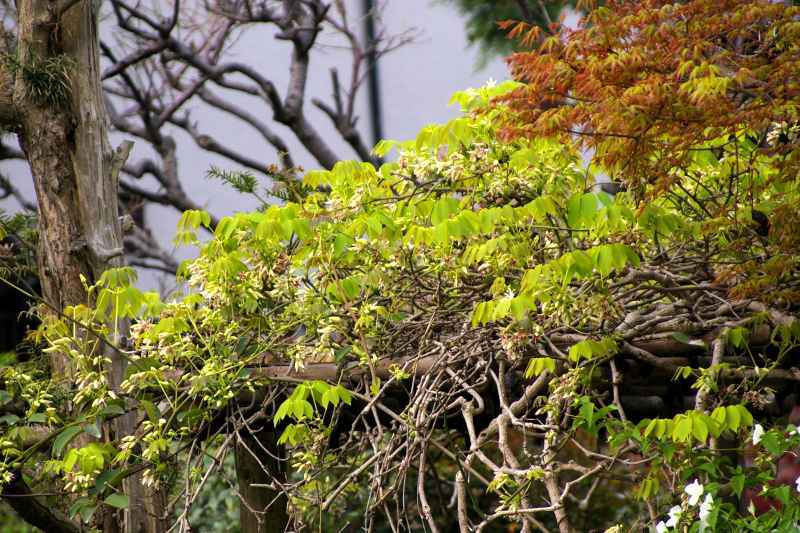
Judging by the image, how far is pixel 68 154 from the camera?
3271 millimetres

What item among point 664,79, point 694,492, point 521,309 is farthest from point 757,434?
point 664,79

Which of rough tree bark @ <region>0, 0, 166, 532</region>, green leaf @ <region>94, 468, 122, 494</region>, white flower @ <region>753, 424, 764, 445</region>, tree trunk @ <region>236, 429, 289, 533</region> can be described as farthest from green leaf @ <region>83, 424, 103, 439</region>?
white flower @ <region>753, 424, 764, 445</region>

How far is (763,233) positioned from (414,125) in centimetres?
628

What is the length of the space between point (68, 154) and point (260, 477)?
1396 mm

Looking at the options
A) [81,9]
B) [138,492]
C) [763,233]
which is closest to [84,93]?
[81,9]

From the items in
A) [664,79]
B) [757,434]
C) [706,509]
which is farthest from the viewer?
[757,434]

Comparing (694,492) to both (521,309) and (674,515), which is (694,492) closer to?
(674,515)

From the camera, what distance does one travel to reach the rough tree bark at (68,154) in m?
3.24

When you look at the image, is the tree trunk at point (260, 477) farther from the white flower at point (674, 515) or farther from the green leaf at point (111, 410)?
the white flower at point (674, 515)

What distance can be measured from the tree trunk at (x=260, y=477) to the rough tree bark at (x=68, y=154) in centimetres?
40

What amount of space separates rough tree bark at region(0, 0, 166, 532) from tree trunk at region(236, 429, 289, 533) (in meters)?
0.40

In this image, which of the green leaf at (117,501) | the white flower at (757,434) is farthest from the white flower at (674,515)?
the green leaf at (117,501)

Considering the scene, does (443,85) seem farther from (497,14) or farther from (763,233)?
(763,233)

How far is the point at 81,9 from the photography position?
329 cm
